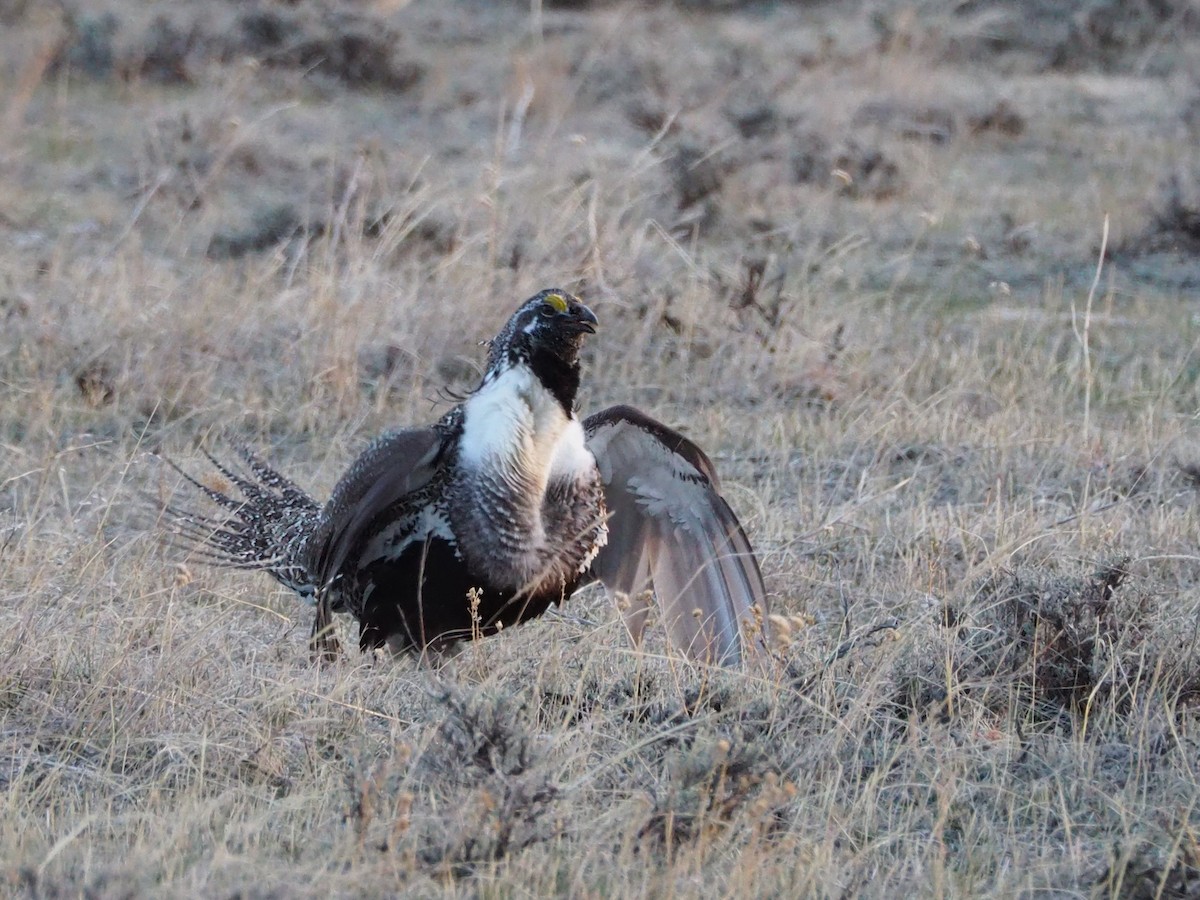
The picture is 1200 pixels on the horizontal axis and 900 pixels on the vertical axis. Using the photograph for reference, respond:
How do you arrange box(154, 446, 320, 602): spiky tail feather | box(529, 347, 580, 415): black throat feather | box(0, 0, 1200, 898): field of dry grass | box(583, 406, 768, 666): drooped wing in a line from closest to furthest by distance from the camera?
box(0, 0, 1200, 898): field of dry grass, box(529, 347, 580, 415): black throat feather, box(583, 406, 768, 666): drooped wing, box(154, 446, 320, 602): spiky tail feather

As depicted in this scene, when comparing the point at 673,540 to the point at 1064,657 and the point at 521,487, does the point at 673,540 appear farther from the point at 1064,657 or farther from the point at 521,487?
the point at 1064,657

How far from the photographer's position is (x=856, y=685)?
142 inches

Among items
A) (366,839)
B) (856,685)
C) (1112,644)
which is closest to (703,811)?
(366,839)

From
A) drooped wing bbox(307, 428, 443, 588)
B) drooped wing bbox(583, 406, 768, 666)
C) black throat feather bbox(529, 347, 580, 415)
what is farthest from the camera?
drooped wing bbox(583, 406, 768, 666)

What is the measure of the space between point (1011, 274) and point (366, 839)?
18.6 ft

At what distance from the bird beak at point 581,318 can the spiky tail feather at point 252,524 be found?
87 centimetres

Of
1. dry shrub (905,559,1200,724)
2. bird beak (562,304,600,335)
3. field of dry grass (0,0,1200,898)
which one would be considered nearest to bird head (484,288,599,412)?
bird beak (562,304,600,335)

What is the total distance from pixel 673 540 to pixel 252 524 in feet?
3.75

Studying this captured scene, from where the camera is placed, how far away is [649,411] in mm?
5957

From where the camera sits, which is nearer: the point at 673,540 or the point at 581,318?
the point at 581,318

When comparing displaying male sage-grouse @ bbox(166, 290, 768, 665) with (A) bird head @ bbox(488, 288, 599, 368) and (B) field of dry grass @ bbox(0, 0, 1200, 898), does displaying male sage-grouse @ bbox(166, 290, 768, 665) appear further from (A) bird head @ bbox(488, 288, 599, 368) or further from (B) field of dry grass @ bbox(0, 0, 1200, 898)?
(B) field of dry grass @ bbox(0, 0, 1200, 898)

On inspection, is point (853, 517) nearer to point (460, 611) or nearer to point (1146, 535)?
point (1146, 535)

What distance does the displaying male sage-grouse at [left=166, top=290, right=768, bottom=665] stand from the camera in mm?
3578

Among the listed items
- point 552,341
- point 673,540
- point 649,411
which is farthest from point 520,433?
point 649,411
